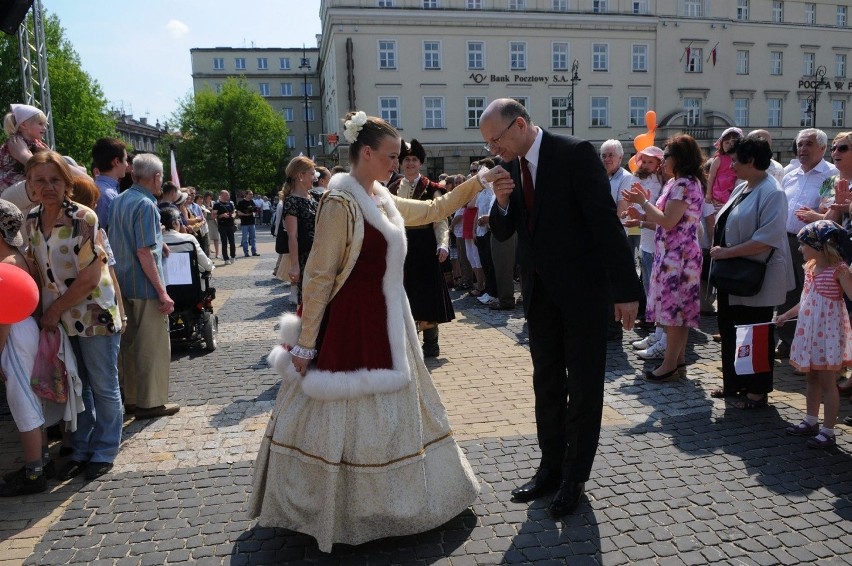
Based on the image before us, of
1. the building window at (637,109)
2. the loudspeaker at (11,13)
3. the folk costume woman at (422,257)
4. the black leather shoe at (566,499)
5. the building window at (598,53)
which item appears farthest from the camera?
the building window at (637,109)

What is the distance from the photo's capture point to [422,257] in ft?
21.6

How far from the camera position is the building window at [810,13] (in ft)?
168

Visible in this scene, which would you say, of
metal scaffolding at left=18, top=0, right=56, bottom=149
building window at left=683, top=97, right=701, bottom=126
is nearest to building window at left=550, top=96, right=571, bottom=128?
building window at left=683, top=97, right=701, bottom=126

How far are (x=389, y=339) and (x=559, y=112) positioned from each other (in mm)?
45563

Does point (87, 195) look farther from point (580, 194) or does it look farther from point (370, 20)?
point (370, 20)

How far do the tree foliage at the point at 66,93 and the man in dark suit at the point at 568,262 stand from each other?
41.9 meters

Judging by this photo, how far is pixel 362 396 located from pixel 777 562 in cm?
211

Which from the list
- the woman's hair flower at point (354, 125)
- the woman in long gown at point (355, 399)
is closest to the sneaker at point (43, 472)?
the woman in long gown at point (355, 399)

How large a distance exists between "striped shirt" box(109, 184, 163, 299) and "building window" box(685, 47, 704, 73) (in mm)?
48987

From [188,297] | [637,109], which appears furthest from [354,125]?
[637,109]

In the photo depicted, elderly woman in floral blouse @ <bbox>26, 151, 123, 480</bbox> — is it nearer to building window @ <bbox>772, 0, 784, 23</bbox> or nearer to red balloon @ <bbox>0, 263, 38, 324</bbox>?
red balloon @ <bbox>0, 263, 38, 324</bbox>

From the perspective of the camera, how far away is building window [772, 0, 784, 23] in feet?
164

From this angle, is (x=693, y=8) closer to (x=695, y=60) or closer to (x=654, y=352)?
(x=695, y=60)

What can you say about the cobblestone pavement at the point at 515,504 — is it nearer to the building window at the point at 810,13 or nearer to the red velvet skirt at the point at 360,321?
the red velvet skirt at the point at 360,321
